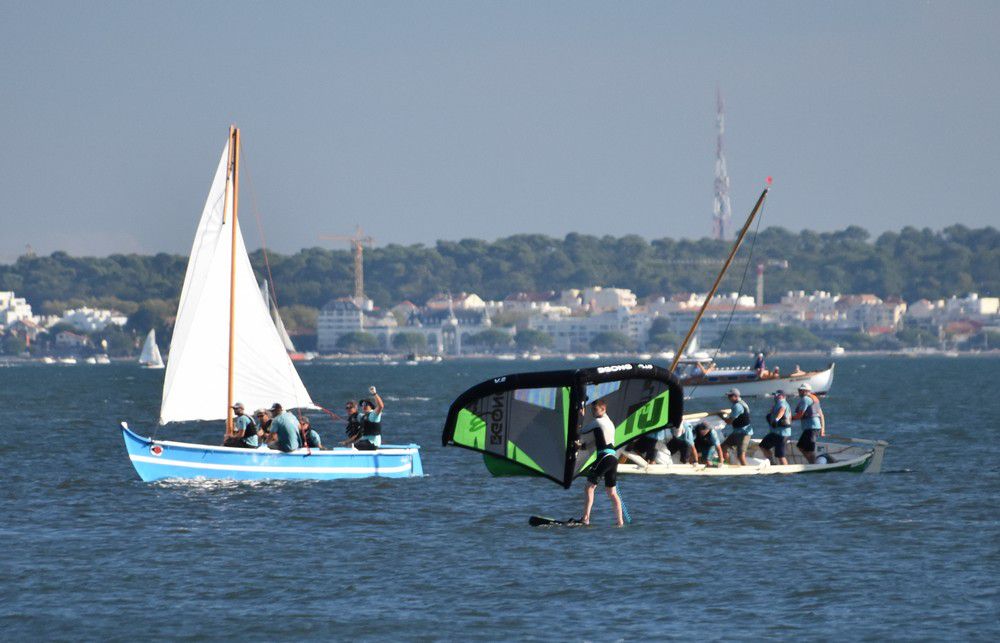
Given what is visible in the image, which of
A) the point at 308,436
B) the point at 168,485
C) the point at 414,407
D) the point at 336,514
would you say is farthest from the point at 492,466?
the point at 414,407

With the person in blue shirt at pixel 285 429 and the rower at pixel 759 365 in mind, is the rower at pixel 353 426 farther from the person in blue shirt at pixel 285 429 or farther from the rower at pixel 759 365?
the rower at pixel 759 365

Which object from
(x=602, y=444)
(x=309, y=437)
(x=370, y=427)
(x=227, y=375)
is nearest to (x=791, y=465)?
(x=370, y=427)

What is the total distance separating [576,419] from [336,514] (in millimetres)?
5634

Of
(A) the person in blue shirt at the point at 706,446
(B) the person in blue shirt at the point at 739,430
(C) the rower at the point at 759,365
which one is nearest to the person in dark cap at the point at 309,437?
(A) the person in blue shirt at the point at 706,446

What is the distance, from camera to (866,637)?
20812 millimetres

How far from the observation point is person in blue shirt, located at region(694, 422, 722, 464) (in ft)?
122

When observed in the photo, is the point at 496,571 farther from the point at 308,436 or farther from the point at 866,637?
the point at 308,436

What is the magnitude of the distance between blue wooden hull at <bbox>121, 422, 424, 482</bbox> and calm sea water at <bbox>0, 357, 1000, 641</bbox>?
0.32m

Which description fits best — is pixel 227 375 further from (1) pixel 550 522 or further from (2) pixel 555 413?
Answer: (1) pixel 550 522

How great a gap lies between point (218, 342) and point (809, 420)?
13400 mm

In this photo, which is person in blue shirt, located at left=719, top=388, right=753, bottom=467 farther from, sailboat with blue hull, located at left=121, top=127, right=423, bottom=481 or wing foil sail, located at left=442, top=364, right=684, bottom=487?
sailboat with blue hull, located at left=121, top=127, right=423, bottom=481

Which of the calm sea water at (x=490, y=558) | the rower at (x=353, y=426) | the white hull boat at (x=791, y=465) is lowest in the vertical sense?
the calm sea water at (x=490, y=558)

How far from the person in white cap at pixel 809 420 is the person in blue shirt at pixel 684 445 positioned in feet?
8.28

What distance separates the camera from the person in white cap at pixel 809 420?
123 ft
